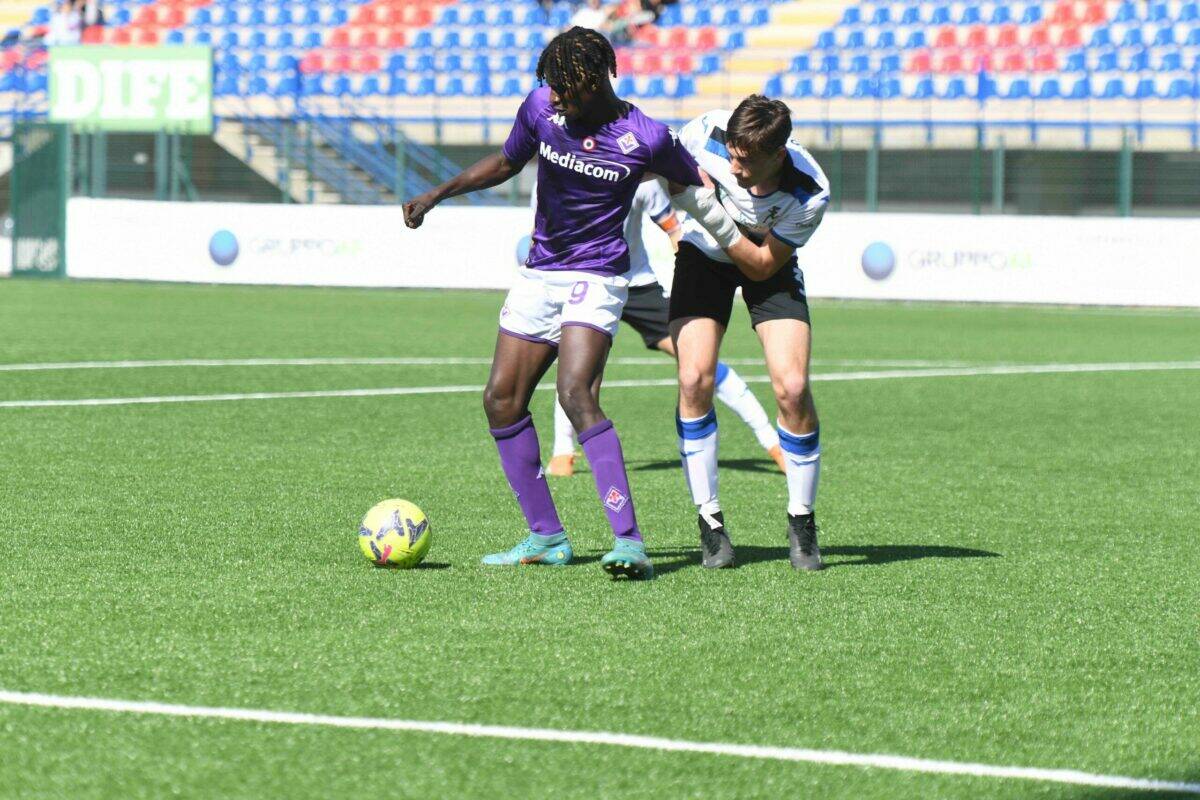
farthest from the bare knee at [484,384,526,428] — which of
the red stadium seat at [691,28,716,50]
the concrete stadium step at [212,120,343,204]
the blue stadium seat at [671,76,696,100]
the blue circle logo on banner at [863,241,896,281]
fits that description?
the red stadium seat at [691,28,716,50]

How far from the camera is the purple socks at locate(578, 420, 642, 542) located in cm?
623

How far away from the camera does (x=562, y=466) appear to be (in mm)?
9492

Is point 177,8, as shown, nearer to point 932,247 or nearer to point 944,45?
point 944,45

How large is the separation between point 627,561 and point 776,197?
1.45 m

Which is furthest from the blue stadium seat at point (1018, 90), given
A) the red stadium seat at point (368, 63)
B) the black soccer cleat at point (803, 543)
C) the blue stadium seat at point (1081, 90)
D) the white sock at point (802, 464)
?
the black soccer cleat at point (803, 543)

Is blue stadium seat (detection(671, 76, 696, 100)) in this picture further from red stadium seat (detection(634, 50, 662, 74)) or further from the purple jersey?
the purple jersey

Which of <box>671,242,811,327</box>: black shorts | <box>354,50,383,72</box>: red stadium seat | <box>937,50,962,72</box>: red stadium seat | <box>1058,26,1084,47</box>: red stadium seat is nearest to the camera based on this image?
<box>671,242,811,327</box>: black shorts

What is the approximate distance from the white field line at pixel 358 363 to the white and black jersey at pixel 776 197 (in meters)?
8.89

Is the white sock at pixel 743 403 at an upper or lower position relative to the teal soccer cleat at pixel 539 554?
upper

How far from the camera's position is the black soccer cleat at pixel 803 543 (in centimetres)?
663

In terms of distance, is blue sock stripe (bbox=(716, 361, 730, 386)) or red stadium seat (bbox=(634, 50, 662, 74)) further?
red stadium seat (bbox=(634, 50, 662, 74))

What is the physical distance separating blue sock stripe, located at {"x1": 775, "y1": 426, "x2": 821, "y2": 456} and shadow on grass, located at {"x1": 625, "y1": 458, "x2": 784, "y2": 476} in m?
2.86

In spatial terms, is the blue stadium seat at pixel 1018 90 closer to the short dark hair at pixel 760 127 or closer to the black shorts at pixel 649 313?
the black shorts at pixel 649 313

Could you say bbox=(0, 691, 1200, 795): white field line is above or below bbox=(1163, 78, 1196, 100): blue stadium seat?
below
